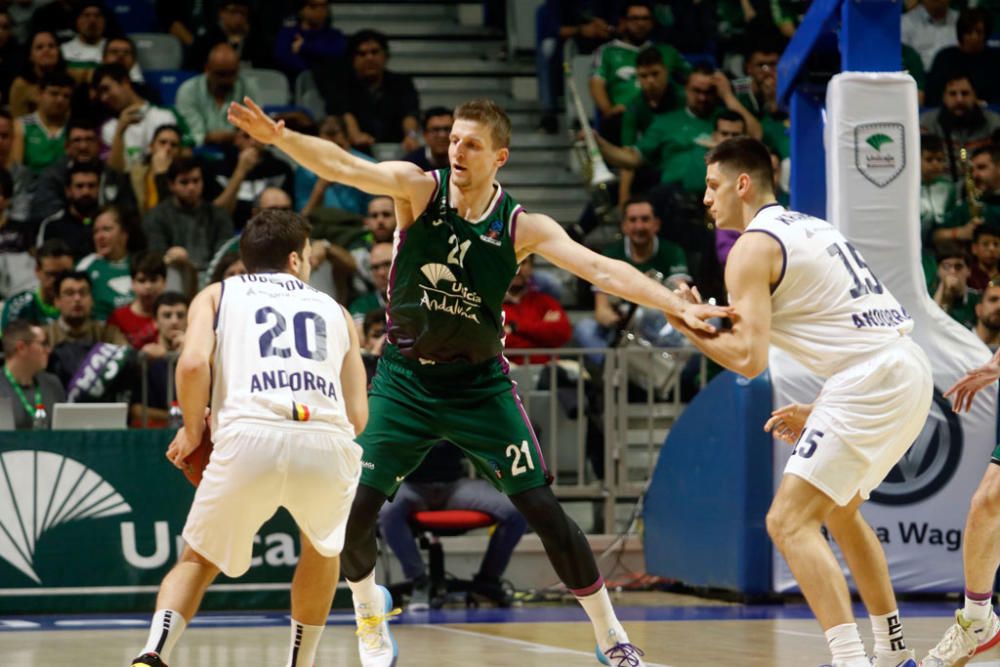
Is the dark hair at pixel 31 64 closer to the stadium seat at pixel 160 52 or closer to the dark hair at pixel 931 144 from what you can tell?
the stadium seat at pixel 160 52

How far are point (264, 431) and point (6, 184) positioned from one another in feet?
26.2

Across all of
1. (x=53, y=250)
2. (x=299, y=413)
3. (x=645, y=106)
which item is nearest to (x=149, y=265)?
(x=53, y=250)

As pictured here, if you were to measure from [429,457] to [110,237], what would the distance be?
3.45 meters

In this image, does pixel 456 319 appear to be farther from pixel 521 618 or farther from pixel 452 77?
pixel 452 77

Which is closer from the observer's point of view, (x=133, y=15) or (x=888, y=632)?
(x=888, y=632)

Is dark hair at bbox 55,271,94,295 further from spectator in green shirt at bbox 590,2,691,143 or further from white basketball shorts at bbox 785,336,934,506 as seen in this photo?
white basketball shorts at bbox 785,336,934,506

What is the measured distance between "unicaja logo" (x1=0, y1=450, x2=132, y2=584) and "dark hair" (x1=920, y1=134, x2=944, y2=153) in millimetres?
7823

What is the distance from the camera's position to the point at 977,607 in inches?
252

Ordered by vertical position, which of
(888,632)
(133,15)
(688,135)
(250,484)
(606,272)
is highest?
(133,15)

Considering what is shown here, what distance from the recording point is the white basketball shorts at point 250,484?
17.2 feet

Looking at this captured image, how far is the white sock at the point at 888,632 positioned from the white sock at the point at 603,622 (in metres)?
1.00

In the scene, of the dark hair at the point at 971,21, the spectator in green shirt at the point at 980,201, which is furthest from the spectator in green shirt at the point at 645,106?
the dark hair at the point at 971,21

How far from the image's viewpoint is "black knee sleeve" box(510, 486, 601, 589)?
6.26 meters

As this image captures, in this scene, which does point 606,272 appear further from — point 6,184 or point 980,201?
point 980,201
